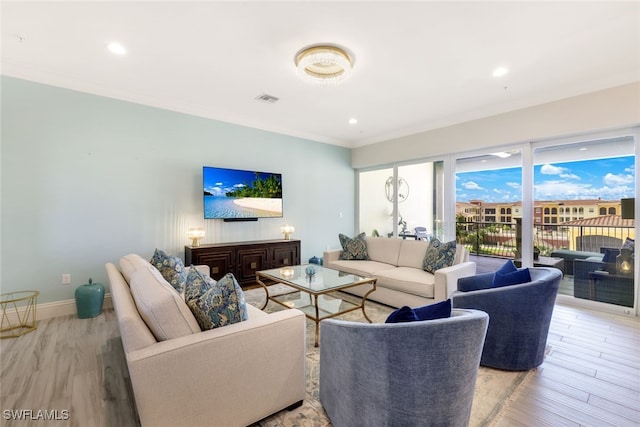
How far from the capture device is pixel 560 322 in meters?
3.03

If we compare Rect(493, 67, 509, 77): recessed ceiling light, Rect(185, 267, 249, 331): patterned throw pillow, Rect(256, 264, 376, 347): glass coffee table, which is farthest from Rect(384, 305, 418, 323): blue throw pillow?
Rect(493, 67, 509, 77): recessed ceiling light

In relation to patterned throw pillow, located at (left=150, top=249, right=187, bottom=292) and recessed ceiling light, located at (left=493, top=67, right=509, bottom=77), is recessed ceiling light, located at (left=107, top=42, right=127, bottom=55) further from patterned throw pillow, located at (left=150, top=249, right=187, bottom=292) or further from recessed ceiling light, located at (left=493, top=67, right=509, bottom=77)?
recessed ceiling light, located at (left=493, top=67, right=509, bottom=77)

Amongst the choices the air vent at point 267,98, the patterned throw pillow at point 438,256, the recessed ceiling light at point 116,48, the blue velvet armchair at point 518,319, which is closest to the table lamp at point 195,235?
the air vent at point 267,98

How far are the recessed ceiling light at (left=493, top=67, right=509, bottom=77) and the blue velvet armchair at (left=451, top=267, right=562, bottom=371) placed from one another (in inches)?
83.1

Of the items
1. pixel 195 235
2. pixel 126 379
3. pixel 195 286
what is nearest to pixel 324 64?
pixel 195 286

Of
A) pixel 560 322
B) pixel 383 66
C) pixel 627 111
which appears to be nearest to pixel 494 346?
pixel 560 322

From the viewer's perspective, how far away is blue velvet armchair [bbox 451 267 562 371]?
6.66 feet

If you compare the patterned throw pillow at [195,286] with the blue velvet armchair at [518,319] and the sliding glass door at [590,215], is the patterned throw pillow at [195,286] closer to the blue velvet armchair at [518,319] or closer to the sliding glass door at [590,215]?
the blue velvet armchair at [518,319]

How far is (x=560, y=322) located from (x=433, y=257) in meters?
1.42

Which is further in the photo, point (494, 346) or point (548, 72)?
point (548, 72)

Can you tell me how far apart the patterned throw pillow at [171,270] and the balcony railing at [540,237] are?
162 inches

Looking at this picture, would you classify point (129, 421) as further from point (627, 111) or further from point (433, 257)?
point (627, 111)

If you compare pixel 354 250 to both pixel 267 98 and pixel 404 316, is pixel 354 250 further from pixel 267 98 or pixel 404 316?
pixel 404 316

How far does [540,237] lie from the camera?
3.82 m
